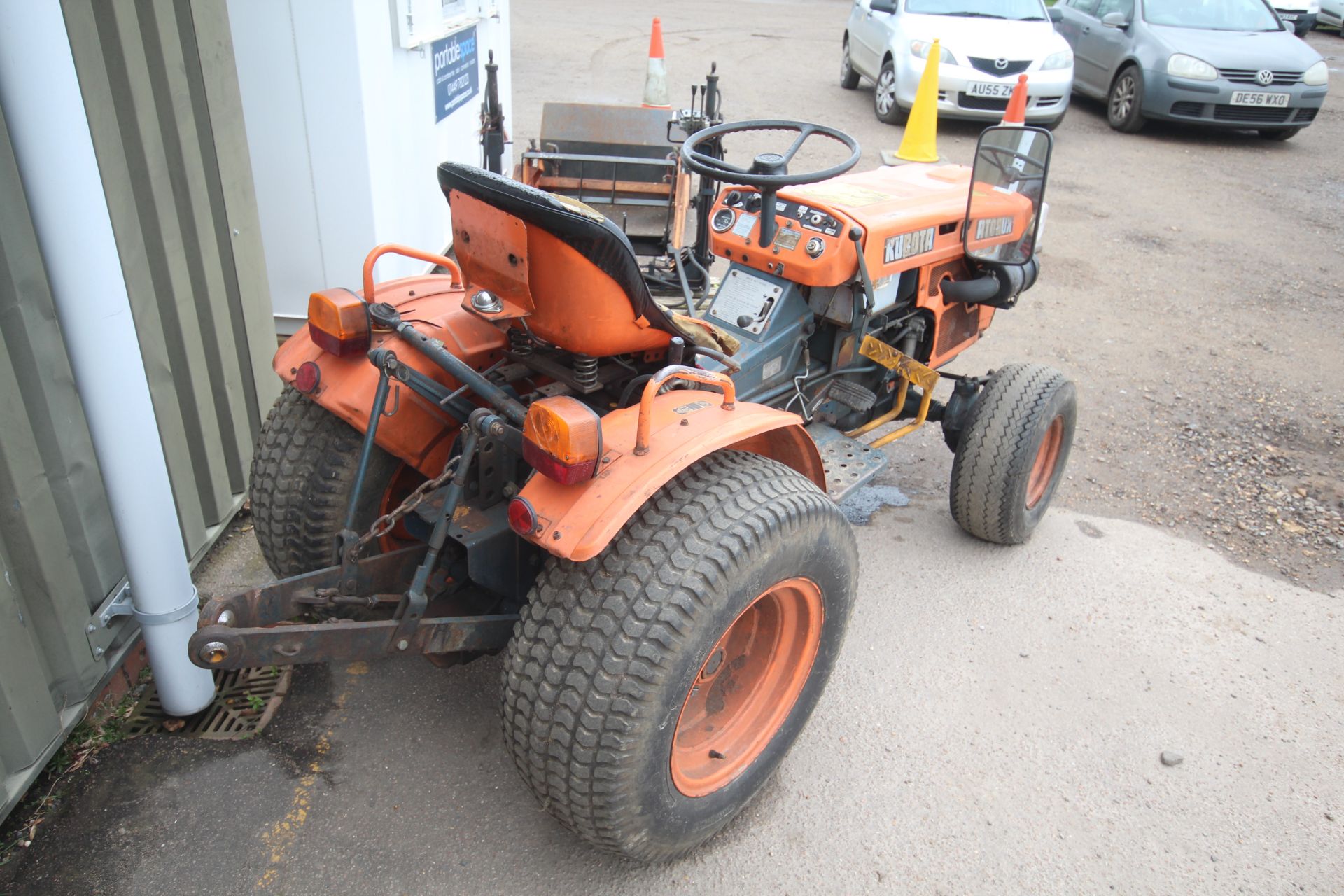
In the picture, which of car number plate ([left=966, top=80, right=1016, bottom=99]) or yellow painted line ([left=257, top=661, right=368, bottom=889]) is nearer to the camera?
yellow painted line ([left=257, top=661, right=368, bottom=889])

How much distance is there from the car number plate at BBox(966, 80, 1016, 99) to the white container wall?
20.2ft

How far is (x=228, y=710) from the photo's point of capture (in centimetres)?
266

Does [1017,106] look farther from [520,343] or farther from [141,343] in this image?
[141,343]

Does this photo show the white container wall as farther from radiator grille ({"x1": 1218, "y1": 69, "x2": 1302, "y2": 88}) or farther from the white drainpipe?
radiator grille ({"x1": 1218, "y1": 69, "x2": 1302, "y2": 88})

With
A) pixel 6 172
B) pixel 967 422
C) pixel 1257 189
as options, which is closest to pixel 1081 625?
pixel 967 422

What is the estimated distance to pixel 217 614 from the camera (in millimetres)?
1965

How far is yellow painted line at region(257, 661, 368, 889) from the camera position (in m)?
2.21

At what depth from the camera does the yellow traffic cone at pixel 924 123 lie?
6.03 metres

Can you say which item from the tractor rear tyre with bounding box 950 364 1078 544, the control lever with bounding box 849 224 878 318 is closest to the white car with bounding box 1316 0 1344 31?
the tractor rear tyre with bounding box 950 364 1078 544

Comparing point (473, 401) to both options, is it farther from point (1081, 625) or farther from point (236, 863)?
point (1081, 625)

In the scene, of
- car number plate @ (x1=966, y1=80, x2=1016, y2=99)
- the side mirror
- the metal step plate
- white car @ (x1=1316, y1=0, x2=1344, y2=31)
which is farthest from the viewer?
white car @ (x1=1316, y1=0, x2=1344, y2=31)

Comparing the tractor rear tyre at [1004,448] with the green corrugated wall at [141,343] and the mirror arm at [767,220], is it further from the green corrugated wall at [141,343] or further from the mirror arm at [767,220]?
the green corrugated wall at [141,343]

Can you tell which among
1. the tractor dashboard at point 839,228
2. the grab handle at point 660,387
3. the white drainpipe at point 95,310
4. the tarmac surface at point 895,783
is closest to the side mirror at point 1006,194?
the tractor dashboard at point 839,228

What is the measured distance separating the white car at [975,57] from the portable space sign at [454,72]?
5025 millimetres
